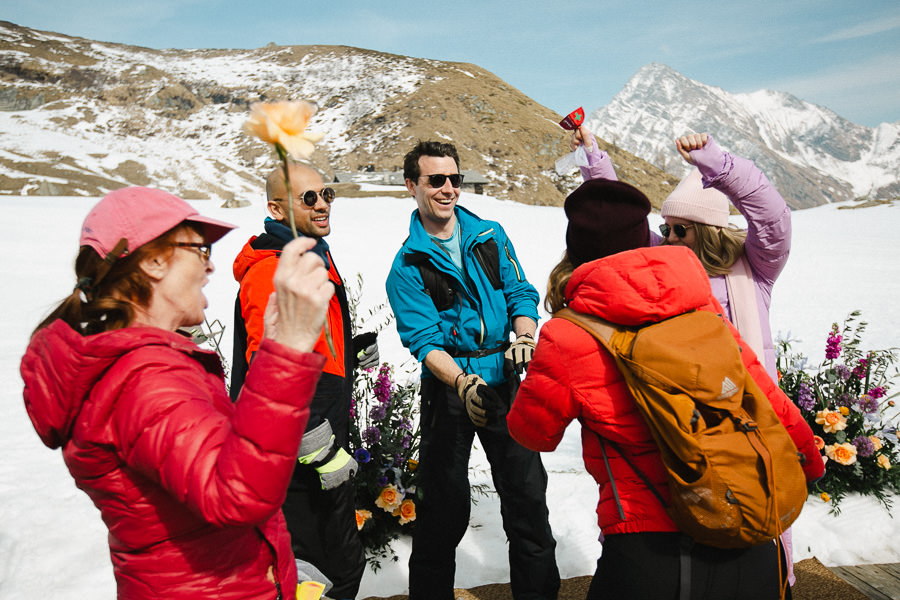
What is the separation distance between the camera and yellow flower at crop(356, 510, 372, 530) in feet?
10.6

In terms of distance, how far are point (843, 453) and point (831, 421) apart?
8.1 inches

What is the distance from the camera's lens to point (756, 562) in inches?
60.6

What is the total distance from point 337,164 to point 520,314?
195ft

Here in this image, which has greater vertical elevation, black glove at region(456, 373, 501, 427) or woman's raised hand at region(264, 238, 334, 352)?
woman's raised hand at region(264, 238, 334, 352)

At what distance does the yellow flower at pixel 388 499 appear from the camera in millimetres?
3322

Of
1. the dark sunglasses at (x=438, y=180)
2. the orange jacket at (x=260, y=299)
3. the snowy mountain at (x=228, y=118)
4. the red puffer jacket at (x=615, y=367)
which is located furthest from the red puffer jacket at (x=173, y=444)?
the snowy mountain at (x=228, y=118)

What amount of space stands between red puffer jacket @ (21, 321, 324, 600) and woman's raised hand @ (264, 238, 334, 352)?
1.3 inches

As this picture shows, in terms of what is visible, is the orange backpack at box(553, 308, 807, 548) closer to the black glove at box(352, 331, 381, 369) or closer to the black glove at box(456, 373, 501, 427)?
the black glove at box(456, 373, 501, 427)

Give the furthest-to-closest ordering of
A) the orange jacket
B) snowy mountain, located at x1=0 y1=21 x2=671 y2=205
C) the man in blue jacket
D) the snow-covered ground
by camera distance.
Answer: snowy mountain, located at x1=0 y1=21 x2=671 y2=205, the snow-covered ground, the man in blue jacket, the orange jacket

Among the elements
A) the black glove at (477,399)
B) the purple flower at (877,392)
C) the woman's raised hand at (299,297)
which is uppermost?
the woman's raised hand at (299,297)

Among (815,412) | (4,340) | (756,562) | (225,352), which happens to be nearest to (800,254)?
(815,412)

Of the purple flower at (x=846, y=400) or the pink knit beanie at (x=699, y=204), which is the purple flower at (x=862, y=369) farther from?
the pink knit beanie at (x=699, y=204)

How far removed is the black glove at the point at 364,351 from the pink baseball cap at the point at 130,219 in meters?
1.77

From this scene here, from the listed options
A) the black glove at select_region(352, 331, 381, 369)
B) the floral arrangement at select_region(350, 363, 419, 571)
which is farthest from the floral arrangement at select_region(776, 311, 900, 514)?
the black glove at select_region(352, 331, 381, 369)
